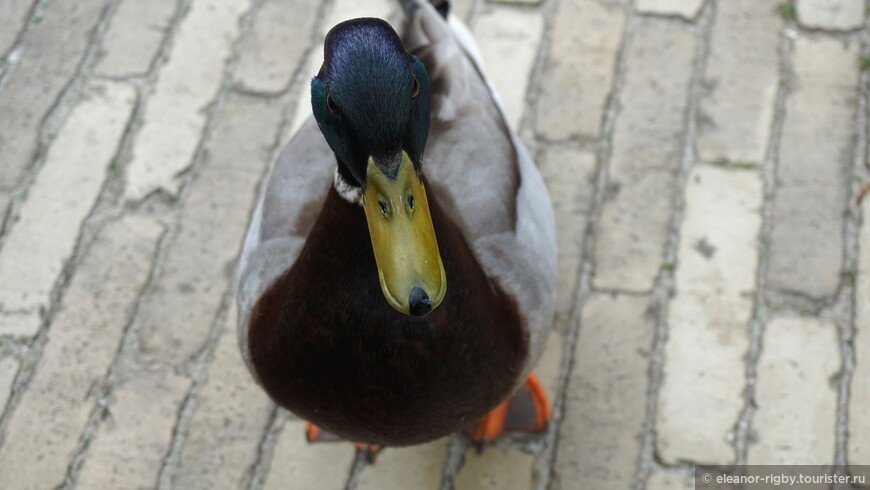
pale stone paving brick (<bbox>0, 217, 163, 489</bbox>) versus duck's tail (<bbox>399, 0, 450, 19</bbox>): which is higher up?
duck's tail (<bbox>399, 0, 450, 19</bbox>)

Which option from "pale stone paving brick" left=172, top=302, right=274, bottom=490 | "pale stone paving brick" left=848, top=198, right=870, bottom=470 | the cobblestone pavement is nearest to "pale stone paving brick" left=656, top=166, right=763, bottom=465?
the cobblestone pavement

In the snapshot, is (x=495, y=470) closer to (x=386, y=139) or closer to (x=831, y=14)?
(x=386, y=139)

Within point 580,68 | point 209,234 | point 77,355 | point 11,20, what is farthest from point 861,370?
point 11,20

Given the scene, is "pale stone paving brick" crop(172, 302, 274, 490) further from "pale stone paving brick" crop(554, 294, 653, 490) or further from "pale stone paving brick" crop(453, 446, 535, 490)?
"pale stone paving brick" crop(554, 294, 653, 490)

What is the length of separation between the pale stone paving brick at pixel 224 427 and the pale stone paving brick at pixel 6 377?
1.93 ft

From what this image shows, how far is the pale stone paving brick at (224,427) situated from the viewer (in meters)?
2.87

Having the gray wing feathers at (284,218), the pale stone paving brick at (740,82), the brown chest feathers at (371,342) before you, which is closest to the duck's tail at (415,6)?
the gray wing feathers at (284,218)

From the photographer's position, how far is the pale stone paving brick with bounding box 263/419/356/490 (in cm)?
285

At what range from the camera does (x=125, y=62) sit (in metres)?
3.73

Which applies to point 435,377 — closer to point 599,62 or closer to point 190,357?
point 190,357

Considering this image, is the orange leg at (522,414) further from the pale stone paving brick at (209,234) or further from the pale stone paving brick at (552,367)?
the pale stone paving brick at (209,234)

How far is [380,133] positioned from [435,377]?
64 cm

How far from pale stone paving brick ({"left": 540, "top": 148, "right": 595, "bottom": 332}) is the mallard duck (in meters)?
0.40

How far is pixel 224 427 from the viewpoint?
2947 mm
